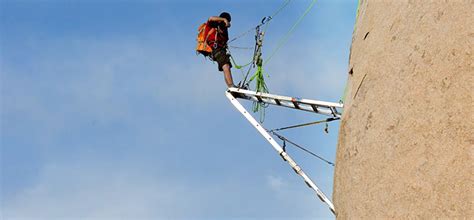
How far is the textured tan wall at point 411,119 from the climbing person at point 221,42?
8865 millimetres

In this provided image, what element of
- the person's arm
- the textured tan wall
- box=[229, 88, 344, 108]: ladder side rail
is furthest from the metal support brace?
the textured tan wall

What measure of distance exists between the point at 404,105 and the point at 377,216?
1.16 m

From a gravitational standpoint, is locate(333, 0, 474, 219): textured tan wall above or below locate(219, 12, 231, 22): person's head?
below

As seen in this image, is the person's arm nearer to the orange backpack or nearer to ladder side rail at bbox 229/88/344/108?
the orange backpack

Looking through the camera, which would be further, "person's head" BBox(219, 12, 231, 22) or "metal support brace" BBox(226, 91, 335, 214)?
"person's head" BBox(219, 12, 231, 22)

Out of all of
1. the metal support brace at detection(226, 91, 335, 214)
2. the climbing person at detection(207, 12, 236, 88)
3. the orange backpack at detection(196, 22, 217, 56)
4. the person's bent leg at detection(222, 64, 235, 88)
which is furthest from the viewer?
the orange backpack at detection(196, 22, 217, 56)

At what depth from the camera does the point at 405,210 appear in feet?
18.9

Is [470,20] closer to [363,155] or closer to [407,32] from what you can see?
[407,32]

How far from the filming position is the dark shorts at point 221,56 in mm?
16234

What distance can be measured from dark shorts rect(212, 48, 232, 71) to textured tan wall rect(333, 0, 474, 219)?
29.3ft

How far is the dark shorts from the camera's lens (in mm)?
16234

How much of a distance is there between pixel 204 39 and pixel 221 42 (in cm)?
47

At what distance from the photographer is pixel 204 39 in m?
16.5

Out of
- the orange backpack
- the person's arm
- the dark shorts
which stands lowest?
the dark shorts
